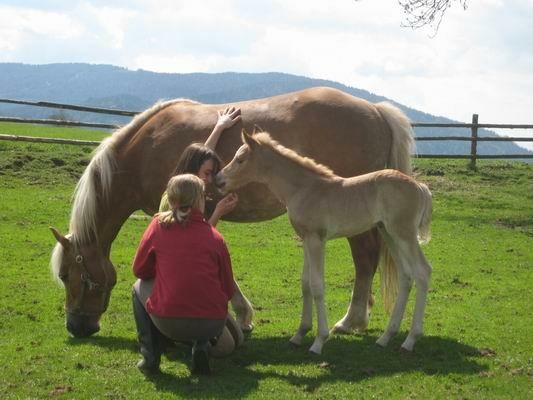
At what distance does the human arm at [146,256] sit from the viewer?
5.51 meters

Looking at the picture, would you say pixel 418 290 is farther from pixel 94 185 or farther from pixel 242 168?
pixel 94 185

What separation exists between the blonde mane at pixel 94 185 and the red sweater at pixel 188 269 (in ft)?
5.91

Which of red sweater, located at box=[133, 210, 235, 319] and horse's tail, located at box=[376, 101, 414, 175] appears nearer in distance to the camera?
red sweater, located at box=[133, 210, 235, 319]

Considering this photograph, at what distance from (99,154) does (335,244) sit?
6342 millimetres

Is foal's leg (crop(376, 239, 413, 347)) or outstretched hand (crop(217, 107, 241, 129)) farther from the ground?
outstretched hand (crop(217, 107, 241, 129))

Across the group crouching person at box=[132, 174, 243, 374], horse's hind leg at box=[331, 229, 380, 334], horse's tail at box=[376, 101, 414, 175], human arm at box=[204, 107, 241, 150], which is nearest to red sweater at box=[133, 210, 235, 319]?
crouching person at box=[132, 174, 243, 374]

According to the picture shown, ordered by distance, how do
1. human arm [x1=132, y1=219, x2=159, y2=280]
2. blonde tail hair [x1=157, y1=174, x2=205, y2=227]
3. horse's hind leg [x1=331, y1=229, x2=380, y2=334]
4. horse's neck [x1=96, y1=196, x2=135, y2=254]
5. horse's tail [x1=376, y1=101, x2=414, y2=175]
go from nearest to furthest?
blonde tail hair [x1=157, y1=174, x2=205, y2=227] → human arm [x1=132, y1=219, x2=159, y2=280] → horse's hind leg [x1=331, y1=229, x2=380, y2=334] → horse's neck [x1=96, y1=196, x2=135, y2=254] → horse's tail [x1=376, y1=101, x2=414, y2=175]

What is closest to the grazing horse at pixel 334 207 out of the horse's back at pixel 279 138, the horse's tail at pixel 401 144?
the horse's back at pixel 279 138

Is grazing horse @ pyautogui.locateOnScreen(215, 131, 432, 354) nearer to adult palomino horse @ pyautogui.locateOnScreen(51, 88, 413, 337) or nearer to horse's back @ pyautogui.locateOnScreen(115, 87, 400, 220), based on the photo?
adult palomino horse @ pyautogui.locateOnScreen(51, 88, 413, 337)

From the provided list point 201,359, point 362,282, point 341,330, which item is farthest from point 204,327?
point 362,282

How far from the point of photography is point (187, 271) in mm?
5348

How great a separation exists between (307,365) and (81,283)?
101 inches

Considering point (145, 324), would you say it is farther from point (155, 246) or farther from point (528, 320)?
point (528, 320)

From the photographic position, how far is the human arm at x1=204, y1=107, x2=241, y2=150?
7.18 m
